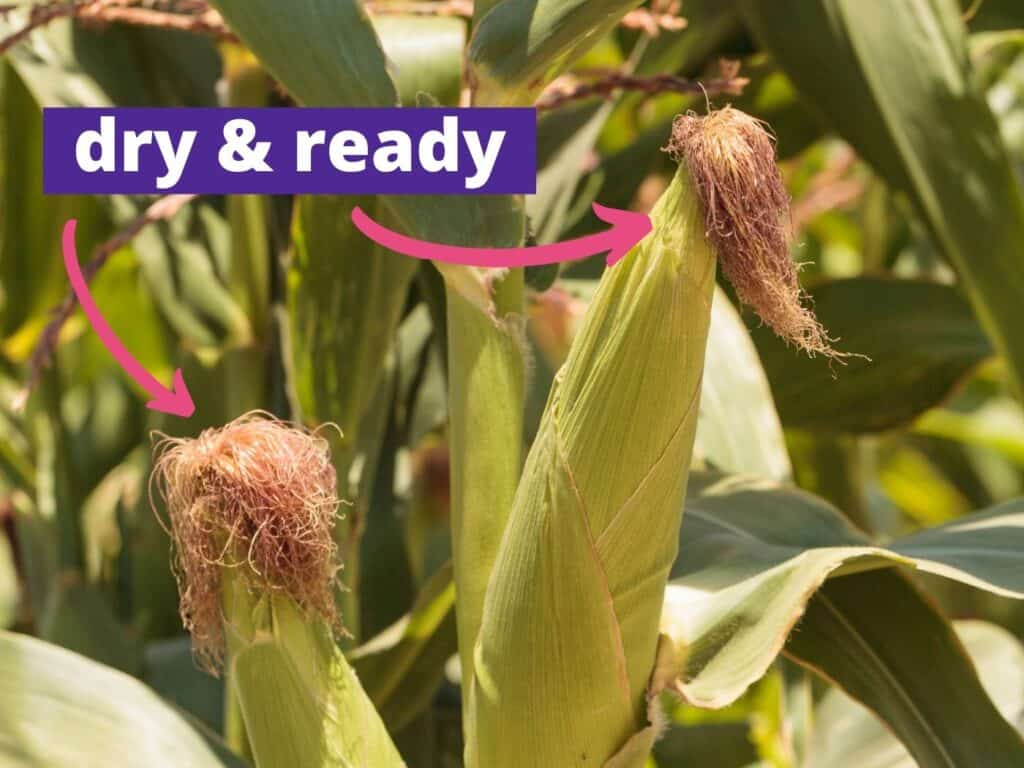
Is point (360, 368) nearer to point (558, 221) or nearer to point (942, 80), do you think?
point (558, 221)

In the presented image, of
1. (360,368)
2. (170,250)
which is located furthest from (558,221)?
(170,250)

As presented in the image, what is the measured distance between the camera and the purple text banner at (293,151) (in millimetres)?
495

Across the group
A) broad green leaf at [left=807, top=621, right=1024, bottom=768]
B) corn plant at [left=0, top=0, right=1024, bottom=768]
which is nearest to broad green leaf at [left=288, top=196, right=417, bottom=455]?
corn plant at [left=0, top=0, right=1024, bottom=768]

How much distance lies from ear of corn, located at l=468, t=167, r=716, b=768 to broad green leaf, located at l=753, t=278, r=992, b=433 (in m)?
0.47

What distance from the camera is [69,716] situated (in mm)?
545

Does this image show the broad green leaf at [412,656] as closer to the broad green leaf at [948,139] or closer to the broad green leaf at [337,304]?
the broad green leaf at [337,304]

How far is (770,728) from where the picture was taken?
1051mm

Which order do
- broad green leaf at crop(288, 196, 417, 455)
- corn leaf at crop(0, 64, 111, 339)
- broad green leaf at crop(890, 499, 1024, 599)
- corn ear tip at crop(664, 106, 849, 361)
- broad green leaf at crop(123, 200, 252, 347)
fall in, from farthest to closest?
corn leaf at crop(0, 64, 111, 339) → broad green leaf at crop(123, 200, 252, 347) → broad green leaf at crop(288, 196, 417, 455) → broad green leaf at crop(890, 499, 1024, 599) → corn ear tip at crop(664, 106, 849, 361)

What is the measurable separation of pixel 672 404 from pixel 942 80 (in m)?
0.34

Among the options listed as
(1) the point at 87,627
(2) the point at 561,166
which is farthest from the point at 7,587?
(2) the point at 561,166

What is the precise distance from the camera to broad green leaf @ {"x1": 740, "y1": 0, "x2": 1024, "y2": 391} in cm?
66

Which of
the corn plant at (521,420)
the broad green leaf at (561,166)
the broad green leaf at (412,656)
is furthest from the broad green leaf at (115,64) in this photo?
the broad green leaf at (412,656)

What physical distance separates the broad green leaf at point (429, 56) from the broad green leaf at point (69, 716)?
27 centimetres

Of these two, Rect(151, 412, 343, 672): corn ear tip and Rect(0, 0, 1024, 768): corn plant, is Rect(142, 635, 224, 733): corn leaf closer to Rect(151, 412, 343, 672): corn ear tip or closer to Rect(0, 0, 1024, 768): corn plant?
Rect(0, 0, 1024, 768): corn plant
